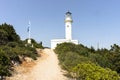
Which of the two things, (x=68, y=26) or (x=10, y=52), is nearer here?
(x=10, y=52)

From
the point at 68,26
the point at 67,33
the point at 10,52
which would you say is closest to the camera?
the point at 10,52

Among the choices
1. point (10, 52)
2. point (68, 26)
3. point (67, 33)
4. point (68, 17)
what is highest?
point (68, 17)

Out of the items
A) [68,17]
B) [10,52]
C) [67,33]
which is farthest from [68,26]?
[10,52]

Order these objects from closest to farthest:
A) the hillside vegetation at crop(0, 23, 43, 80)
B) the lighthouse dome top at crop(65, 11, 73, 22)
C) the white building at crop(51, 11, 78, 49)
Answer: the hillside vegetation at crop(0, 23, 43, 80), the white building at crop(51, 11, 78, 49), the lighthouse dome top at crop(65, 11, 73, 22)

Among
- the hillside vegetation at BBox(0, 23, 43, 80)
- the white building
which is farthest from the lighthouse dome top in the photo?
the hillside vegetation at BBox(0, 23, 43, 80)

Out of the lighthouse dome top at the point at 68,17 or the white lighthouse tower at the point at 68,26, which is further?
the lighthouse dome top at the point at 68,17

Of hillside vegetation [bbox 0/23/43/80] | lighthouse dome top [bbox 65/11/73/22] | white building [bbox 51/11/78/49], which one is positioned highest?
lighthouse dome top [bbox 65/11/73/22]

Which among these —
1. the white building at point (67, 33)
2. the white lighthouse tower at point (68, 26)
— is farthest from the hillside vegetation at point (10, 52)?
the white lighthouse tower at point (68, 26)

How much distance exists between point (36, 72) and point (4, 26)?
1799 centimetres

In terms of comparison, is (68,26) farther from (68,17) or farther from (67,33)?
(68,17)

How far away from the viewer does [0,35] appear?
3238cm

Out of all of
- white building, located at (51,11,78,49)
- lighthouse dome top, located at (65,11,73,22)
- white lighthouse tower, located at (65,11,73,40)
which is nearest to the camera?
white building, located at (51,11,78,49)

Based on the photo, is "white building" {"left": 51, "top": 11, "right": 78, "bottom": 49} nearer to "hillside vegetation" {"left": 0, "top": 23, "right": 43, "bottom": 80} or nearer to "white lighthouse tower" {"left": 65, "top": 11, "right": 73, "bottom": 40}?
"white lighthouse tower" {"left": 65, "top": 11, "right": 73, "bottom": 40}

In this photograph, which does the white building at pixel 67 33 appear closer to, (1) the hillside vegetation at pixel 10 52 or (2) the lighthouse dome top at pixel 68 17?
(2) the lighthouse dome top at pixel 68 17
